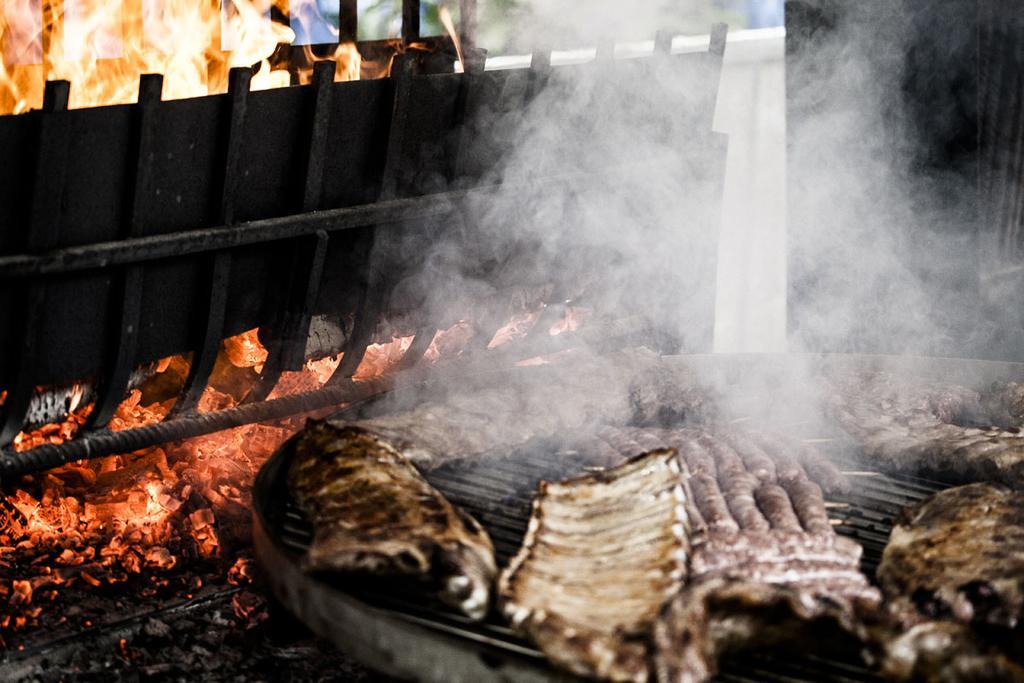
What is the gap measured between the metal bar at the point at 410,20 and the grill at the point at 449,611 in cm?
305

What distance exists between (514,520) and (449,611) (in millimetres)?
797

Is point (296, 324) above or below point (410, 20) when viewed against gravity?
below

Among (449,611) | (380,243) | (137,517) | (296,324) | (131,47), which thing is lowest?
(137,517)

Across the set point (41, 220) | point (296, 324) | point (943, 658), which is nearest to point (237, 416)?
point (296, 324)

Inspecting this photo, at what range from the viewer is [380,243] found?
5.49 metres

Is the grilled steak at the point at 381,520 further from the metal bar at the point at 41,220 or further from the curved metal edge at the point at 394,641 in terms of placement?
the metal bar at the point at 41,220

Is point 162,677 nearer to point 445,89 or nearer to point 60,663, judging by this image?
point 60,663

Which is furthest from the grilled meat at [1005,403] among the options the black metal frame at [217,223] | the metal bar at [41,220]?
the metal bar at [41,220]

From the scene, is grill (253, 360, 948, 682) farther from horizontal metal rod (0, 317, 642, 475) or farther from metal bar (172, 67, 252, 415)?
metal bar (172, 67, 252, 415)

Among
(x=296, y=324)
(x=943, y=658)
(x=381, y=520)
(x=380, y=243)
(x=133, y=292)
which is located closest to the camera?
(x=943, y=658)

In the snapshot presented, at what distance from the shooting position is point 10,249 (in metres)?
4.05

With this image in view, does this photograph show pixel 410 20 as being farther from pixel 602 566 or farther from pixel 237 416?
pixel 602 566

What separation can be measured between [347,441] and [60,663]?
1554mm

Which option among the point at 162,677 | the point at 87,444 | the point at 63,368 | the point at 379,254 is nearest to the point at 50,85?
the point at 63,368
